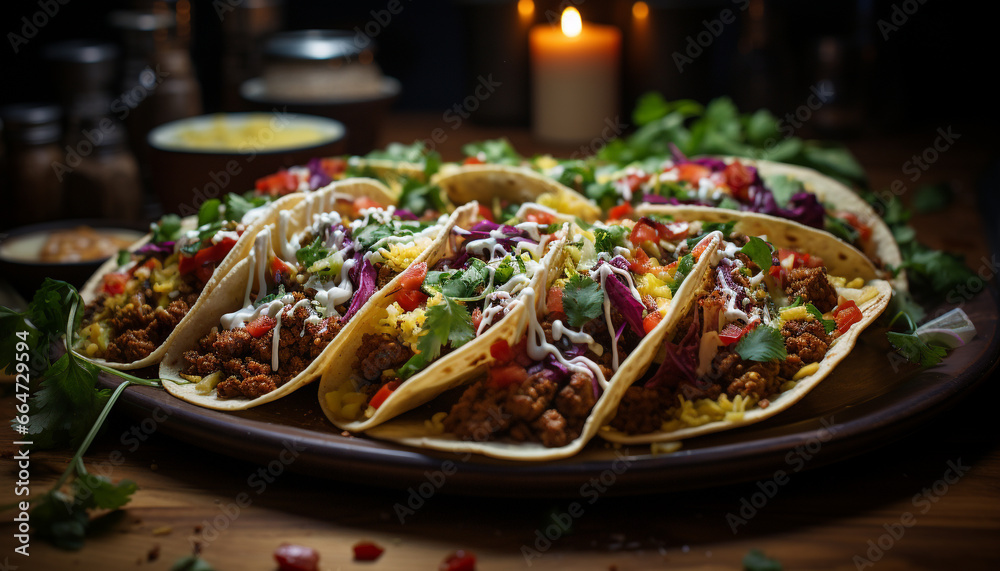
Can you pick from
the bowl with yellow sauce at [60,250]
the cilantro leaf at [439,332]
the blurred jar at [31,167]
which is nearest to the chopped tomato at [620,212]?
the cilantro leaf at [439,332]

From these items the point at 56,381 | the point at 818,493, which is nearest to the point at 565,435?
the point at 818,493

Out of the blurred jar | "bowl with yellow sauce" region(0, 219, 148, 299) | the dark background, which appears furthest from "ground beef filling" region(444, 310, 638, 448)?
the dark background

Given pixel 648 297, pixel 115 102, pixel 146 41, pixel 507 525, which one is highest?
pixel 146 41

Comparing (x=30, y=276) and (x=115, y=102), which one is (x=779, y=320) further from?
(x=115, y=102)

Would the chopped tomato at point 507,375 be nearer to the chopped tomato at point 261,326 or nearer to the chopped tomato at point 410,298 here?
the chopped tomato at point 410,298

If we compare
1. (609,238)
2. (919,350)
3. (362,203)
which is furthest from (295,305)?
(919,350)

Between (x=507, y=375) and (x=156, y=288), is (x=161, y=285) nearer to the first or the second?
(x=156, y=288)

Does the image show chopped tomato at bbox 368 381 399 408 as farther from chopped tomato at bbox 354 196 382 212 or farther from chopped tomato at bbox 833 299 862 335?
chopped tomato at bbox 833 299 862 335
